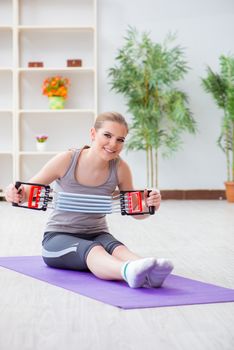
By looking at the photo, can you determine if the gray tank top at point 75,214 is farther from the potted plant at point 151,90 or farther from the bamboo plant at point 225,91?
the bamboo plant at point 225,91

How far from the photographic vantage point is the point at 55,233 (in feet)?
10.2

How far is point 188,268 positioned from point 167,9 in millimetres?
4980

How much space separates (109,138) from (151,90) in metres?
4.52

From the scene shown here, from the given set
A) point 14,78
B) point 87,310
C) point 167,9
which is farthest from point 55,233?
point 167,9

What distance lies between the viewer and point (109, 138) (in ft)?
9.88

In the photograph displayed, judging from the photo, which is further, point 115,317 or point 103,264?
point 103,264

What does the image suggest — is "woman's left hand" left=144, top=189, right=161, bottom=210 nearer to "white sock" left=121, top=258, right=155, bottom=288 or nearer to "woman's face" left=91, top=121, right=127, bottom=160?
"woman's face" left=91, top=121, right=127, bottom=160

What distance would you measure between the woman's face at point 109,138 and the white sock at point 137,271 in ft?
1.84

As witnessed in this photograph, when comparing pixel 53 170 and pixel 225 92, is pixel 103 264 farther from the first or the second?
pixel 225 92

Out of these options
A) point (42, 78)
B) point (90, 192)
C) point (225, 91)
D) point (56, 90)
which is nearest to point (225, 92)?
point (225, 91)

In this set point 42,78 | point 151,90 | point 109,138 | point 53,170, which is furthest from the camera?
point 42,78

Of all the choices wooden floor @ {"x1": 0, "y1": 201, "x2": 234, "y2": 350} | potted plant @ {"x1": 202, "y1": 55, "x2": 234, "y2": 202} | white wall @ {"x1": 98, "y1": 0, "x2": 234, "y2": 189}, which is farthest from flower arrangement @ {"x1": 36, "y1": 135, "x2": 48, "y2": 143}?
wooden floor @ {"x1": 0, "y1": 201, "x2": 234, "y2": 350}

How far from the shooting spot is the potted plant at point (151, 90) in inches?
289

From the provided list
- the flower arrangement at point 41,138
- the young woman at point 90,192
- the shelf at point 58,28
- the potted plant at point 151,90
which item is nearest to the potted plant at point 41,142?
the flower arrangement at point 41,138
